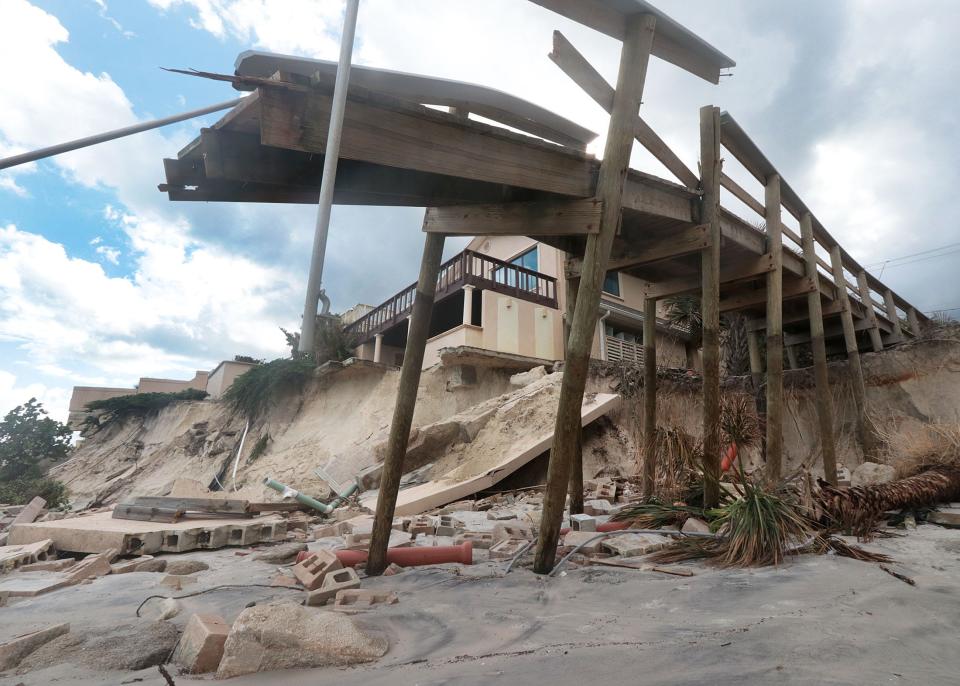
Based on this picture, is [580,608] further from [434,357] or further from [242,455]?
[242,455]

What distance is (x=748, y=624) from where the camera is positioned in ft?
7.07

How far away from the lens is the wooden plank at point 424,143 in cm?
275

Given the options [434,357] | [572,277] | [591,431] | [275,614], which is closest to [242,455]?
[434,357]

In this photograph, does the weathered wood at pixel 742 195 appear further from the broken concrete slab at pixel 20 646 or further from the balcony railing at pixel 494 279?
the balcony railing at pixel 494 279

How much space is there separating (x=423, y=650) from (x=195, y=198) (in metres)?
3.04

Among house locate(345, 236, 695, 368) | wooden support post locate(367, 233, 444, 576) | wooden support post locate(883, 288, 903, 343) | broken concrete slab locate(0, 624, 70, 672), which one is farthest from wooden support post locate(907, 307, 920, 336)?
broken concrete slab locate(0, 624, 70, 672)

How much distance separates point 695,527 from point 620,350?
12741 millimetres

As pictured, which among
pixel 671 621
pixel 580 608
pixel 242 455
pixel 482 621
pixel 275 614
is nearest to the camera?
pixel 275 614

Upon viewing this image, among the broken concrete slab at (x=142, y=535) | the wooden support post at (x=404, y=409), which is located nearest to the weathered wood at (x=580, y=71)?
the wooden support post at (x=404, y=409)

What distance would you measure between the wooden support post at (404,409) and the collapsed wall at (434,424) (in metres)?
4.37

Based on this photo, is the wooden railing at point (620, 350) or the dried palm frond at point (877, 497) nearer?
the dried palm frond at point (877, 497)

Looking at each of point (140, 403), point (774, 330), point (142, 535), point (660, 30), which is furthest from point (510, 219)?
point (140, 403)

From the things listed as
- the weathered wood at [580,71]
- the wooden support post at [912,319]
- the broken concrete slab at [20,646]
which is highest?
the wooden support post at [912,319]

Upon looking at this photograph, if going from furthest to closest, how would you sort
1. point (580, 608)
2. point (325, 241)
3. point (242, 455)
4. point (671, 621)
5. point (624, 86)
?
1. point (242, 455)
2. point (624, 86)
3. point (580, 608)
4. point (671, 621)
5. point (325, 241)
